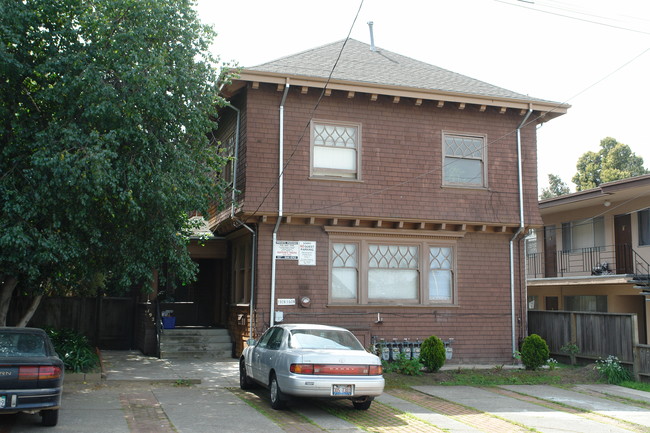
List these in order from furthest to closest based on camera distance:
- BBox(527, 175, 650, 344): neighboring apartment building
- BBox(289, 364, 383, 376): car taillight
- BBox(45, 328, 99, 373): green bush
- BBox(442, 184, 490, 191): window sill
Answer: BBox(527, 175, 650, 344): neighboring apartment building → BBox(442, 184, 490, 191): window sill → BBox(45, 328, 99, 373): green bush → BBox(289, 364, 383, 376): car taillight

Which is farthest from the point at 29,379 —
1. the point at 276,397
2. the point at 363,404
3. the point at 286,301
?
the point at 286,301

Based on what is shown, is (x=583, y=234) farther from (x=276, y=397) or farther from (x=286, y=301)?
(x=276, y=397)

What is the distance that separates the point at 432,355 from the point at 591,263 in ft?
37.4

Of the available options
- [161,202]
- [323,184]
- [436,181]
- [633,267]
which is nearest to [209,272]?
[323,184]

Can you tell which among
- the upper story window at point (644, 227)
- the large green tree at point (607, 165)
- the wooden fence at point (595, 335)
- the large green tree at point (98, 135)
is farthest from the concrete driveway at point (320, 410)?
the large green tree at point (607, 165)

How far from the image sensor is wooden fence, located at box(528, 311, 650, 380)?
1498 cm

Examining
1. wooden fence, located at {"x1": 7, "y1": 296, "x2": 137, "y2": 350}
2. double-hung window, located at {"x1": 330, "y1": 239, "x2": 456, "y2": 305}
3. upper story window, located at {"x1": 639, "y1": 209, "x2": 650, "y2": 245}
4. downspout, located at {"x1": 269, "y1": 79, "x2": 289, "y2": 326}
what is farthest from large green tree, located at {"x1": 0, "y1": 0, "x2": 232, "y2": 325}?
upper story window, located at {"x1": 639, "y1": 209, "x2": 650, "y2": 245}

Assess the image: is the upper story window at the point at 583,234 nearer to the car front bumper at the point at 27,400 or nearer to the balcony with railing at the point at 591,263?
the balcony with railing at the point at 591,263

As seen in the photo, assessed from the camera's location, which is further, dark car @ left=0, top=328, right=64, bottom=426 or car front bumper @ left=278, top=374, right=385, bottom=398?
car front bumper @ left=278, top=374, right=385, bottom=398

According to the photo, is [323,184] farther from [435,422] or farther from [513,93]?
[435,422]

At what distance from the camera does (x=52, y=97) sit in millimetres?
11914

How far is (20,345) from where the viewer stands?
29.8 ft

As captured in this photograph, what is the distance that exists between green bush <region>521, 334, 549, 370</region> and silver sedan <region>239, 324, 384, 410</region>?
6637 mm

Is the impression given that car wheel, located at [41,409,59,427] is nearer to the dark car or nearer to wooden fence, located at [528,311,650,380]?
the dark car
